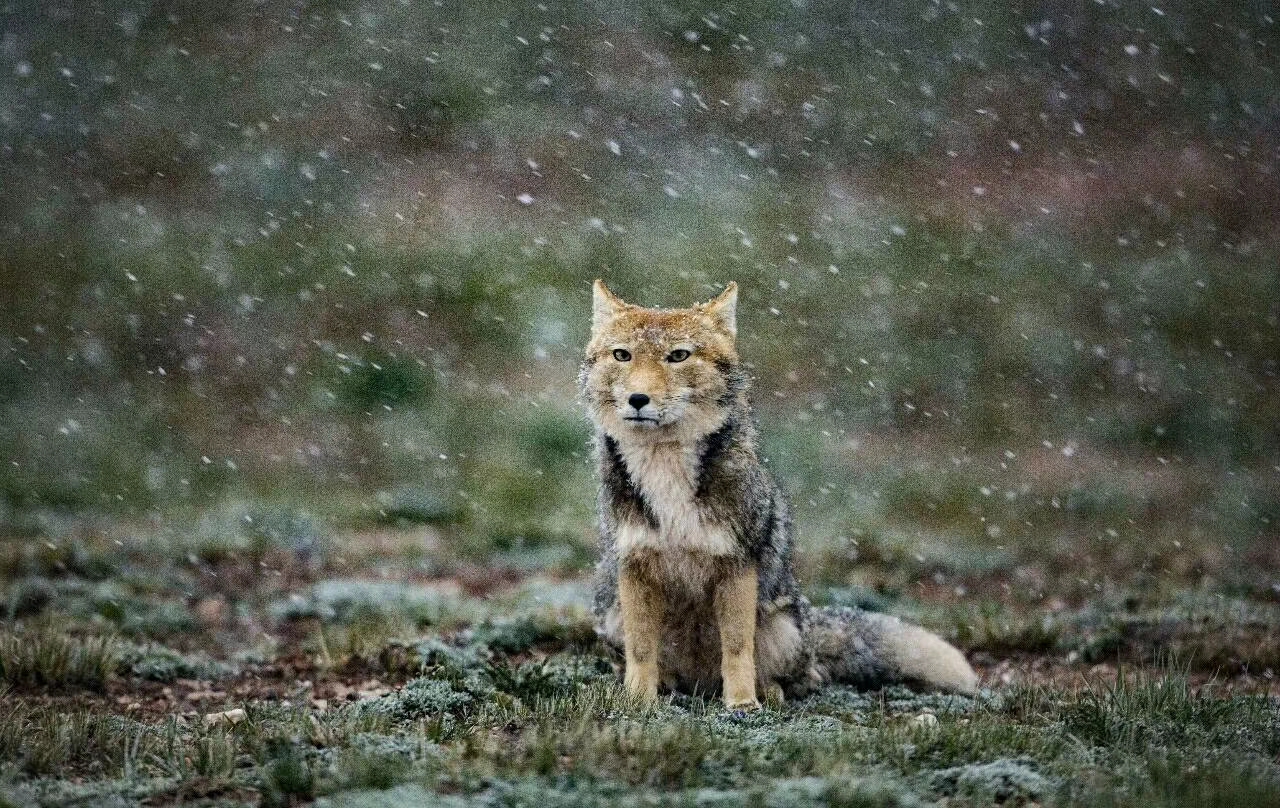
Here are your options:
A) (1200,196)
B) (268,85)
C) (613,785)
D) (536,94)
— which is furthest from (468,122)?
(613,785)

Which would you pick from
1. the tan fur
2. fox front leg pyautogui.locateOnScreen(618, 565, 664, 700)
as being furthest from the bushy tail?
fox front leg pyautogui.locateOnScreen(618, 565, 664, 700)

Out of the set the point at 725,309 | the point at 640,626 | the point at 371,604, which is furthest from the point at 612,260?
the point at 640,626

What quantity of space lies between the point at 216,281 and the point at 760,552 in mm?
15264

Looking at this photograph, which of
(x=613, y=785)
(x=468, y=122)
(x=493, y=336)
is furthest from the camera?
(x=468, y=122)

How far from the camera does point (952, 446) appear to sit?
1680 centimetres

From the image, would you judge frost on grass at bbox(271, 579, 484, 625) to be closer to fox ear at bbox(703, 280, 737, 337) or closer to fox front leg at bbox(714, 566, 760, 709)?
fox front leg at bbox(714, 566, 760, 709)

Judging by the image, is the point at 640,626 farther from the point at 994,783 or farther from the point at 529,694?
the point at 994,783

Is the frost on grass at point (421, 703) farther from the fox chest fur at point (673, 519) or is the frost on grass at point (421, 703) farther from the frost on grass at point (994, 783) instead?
the frost on grass at point (994, 783)

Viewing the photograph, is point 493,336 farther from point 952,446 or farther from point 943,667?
point 943,667

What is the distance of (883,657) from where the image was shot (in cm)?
719

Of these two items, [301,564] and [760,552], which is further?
[301,564]

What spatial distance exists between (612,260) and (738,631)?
13.1 metres

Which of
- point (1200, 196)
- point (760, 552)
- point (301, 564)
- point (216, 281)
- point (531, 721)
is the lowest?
point (301, 564)

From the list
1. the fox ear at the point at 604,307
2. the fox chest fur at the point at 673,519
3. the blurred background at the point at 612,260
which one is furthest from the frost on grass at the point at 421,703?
the blurred background at the point at 612,260
